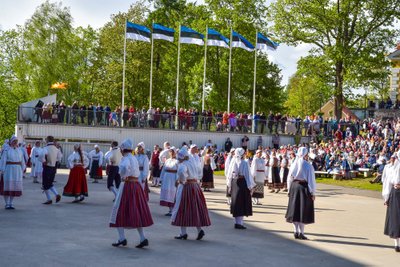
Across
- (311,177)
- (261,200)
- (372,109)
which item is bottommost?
(261,200)

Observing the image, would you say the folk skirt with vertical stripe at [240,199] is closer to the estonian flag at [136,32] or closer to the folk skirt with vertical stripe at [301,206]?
the folk skirt with vertical stripe at [301,206]

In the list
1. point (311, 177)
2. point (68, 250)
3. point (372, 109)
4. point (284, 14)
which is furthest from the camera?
point (284, 14)

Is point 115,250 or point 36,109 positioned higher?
point 36,109

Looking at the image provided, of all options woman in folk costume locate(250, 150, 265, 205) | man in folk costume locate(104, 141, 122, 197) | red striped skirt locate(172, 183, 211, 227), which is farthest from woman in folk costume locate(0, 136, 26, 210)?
woman in folk costume locate(250, 150, 265, 205)

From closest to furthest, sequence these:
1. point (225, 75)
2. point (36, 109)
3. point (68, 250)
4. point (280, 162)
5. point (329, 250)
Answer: point (68, 250) → point (329, 250) → point (280, 162) → point (36, 109) → point (225, 75)

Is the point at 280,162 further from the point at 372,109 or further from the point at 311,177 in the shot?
the point at 372,109

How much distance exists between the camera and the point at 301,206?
564 inches

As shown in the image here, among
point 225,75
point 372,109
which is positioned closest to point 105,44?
point 225,75

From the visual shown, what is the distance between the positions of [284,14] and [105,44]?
1822 cm

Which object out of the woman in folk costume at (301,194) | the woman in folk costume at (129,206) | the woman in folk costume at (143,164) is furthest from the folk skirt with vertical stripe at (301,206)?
the woman in folk costume at (143,164)

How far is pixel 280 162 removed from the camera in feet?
100

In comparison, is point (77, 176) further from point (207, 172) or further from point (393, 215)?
point (393, 215)

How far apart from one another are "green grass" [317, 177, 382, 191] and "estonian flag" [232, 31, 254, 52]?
1359 centimetres

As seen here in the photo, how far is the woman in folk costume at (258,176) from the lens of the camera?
22469 millimetres
